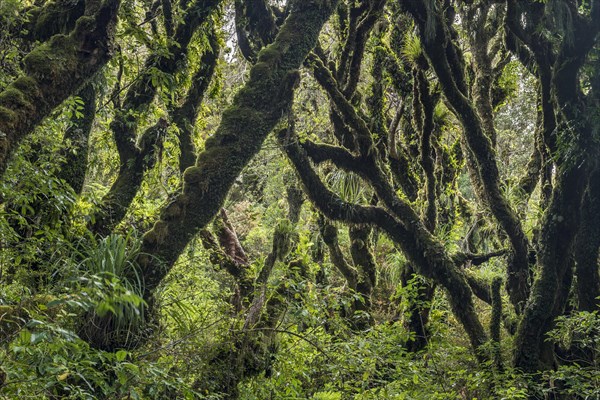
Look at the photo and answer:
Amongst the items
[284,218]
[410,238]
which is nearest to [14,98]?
[284,218]

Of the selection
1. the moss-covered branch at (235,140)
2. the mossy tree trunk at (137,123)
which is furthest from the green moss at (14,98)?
the mossy tree trunk at (137,123)

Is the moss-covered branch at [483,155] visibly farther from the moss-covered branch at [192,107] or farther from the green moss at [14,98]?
the green moss at [14,98]

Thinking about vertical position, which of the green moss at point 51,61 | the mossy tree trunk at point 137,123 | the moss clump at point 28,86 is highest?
the mossy tree trunk at point 137,123

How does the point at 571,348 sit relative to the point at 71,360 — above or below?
above

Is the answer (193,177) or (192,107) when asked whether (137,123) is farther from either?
(193,177)

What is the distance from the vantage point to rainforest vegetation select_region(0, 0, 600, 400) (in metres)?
4.11

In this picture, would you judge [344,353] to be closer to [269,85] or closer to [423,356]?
[423,356]

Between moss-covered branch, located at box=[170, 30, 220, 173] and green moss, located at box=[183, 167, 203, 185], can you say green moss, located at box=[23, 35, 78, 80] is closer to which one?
green moss, located at box=[183, 167, 203, 185]

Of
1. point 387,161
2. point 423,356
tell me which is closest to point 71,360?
point 423,356

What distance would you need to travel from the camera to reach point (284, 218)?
7457mm

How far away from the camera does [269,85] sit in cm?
542

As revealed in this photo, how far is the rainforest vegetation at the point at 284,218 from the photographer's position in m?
4.11

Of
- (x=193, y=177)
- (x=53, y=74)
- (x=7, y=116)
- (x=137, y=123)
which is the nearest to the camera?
(x=7, y=116)

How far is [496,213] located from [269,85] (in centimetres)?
370
